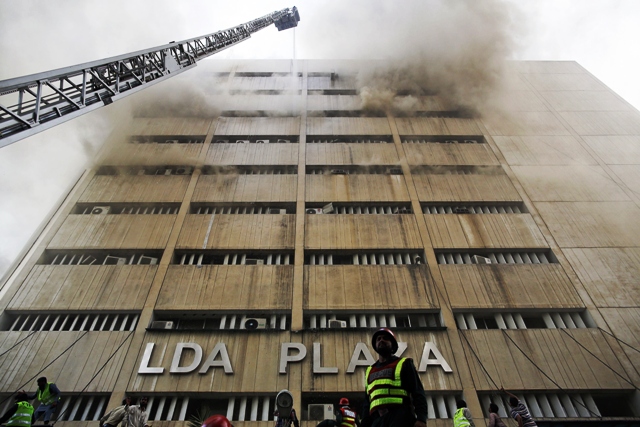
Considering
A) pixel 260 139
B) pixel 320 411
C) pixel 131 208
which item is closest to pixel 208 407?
pixel 320 411

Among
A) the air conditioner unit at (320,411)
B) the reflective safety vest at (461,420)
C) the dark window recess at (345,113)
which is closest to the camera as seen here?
the reflective safety vest at (461,420)

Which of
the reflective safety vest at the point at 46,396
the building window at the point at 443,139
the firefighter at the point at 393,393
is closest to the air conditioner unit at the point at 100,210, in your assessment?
the reflective safety vest at the point at 46,396

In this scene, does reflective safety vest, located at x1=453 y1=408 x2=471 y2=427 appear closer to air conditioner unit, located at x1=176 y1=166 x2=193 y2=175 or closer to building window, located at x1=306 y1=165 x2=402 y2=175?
building window, located at x1=306 y1=165 x2=402 y2=175

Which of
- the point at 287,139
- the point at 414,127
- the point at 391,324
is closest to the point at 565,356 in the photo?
the point at 391,324

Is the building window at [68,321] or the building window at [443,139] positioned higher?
the building window at [443,139]

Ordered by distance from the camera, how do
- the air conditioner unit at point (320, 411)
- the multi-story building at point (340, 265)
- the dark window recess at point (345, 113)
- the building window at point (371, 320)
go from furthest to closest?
the dark window recess at point (345, 113)
the building window at point (371, 320)
the multi-story building at point (340, 265)
the air conditioner unit at point (320, 411)

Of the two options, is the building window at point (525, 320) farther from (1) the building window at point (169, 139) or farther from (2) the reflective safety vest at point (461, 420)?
(1) the building window at point (169, 139)

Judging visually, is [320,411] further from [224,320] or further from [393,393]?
[393,393]

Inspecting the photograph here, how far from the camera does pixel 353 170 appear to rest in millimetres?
18906

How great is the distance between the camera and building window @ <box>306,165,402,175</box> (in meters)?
18.4

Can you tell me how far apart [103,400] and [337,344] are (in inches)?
294

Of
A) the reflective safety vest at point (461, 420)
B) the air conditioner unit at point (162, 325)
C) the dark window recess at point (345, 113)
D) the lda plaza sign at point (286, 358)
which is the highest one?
the dark window recess at point (345, 113)

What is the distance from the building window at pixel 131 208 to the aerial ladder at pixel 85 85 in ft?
20.9

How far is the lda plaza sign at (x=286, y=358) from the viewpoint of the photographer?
11078 millimetres
